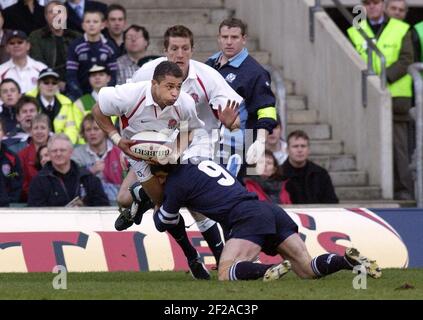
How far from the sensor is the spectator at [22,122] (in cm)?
1838

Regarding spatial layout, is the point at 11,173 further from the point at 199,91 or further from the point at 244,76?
the point at 199,91

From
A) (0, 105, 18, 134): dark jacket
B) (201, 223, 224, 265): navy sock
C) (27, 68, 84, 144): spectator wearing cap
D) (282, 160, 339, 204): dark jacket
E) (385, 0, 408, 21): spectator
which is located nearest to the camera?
(201, 223, 224, 265): navy sock

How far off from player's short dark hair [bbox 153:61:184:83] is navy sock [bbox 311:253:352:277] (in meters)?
1.99

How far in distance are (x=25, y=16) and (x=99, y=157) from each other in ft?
8.87

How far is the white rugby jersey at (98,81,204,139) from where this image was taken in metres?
13.3

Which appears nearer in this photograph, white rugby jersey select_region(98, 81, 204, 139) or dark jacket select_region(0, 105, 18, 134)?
white rugby jersey select_region(98, 81, 204, 139)

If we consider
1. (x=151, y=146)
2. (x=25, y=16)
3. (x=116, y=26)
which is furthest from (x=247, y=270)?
(x=25, y=16)

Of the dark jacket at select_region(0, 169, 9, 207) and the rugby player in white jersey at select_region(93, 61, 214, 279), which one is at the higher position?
the rugby player in white jersey at select_region(93, 61, 214, 279)

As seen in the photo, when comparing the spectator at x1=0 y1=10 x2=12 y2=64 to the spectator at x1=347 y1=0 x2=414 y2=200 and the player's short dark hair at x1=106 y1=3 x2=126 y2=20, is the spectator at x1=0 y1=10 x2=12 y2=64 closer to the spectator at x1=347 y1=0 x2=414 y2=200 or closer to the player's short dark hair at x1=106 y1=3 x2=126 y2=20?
the player's short dark hair at x1=106 y1=3 x2=126 y2=20

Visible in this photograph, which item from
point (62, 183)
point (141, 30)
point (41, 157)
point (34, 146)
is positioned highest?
point (141, 30)

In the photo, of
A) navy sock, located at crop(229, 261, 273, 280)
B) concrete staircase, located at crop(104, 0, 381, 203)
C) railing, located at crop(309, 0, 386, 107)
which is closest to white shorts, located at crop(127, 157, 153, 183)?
navy sock, located at crop(229, 261, 273, 280)

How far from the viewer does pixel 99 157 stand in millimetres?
18453
